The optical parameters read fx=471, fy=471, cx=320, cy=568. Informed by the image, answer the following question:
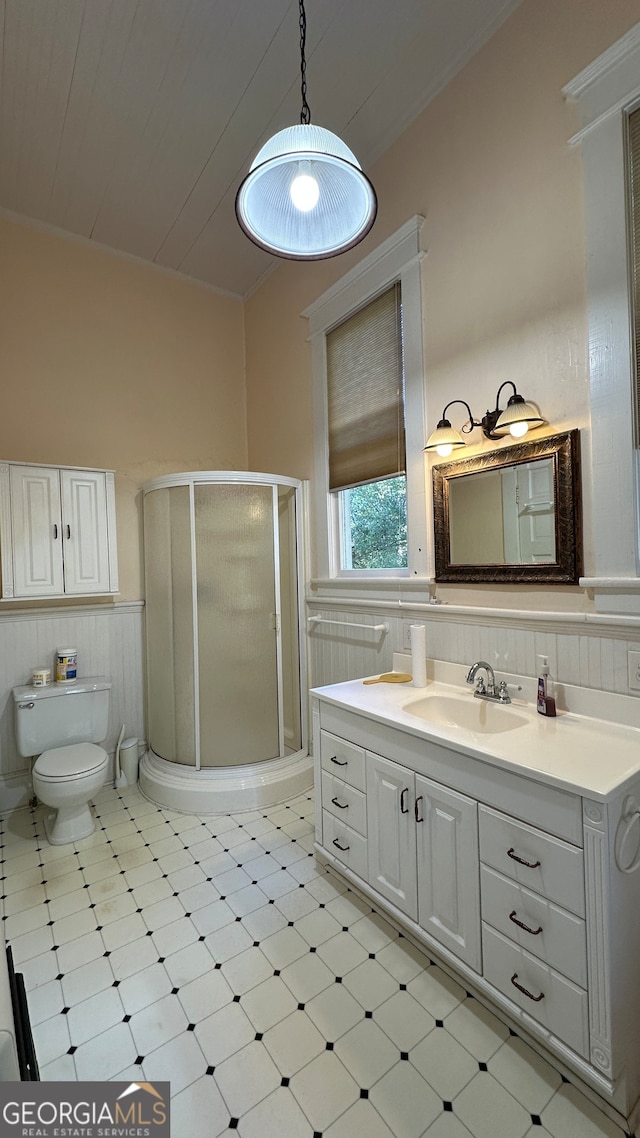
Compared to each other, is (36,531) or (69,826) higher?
(36,531)

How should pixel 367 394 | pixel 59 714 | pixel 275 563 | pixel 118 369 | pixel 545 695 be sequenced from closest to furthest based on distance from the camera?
pixel 545 695, pixel 367 394, pixel 59 714, pixel 275 563, pixel 118 369

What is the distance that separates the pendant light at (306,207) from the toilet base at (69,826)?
2528 millimetres

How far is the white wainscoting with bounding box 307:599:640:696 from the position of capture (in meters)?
1.46

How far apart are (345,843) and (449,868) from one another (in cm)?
54

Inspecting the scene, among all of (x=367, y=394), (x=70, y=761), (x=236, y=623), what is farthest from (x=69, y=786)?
(x=367, y=394)

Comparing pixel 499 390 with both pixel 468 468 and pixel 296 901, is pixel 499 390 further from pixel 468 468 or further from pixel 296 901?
pixel 296 901

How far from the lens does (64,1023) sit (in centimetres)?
136

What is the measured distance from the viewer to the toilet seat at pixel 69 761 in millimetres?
2201

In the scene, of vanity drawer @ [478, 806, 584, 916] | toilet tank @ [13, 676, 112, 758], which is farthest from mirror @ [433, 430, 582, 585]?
toilet tank @ [13, 676, 112, 758]

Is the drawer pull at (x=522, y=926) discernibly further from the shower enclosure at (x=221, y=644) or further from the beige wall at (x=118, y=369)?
the beige wall at (x=118, y=369)

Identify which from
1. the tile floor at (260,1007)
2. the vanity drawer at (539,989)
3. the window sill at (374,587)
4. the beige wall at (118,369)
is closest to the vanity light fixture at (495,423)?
the window sill at (374,587)

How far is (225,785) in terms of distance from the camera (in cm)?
250

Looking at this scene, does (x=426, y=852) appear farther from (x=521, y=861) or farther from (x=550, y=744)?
(x=550, y=744)

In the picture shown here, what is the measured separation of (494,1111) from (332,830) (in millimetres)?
882
